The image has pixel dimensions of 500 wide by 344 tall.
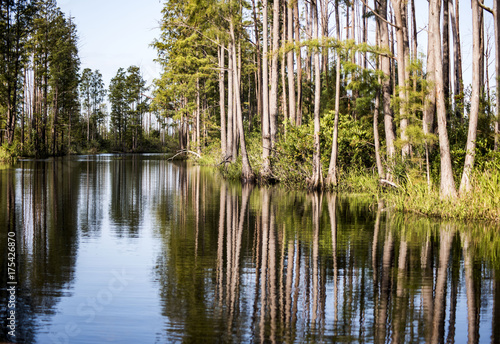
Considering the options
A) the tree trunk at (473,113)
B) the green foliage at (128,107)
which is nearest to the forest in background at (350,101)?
the tree trunk at (473,113)

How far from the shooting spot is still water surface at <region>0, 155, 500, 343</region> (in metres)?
5.55

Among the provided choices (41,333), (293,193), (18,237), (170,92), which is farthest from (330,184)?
(170,92)

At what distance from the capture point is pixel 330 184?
22.8 meters

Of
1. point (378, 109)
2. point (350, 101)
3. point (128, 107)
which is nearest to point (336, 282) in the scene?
point (378, 109)

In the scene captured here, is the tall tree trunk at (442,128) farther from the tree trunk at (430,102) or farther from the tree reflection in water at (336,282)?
the tree reflection in water at (336,282)

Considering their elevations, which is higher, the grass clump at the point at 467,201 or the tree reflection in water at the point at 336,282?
the grass clump at the point at 467,201

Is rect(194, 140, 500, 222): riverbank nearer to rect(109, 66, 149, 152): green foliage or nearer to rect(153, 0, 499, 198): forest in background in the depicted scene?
rect(153, 0, 499, 198): forest in background

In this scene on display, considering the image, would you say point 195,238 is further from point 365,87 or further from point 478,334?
point 365,87

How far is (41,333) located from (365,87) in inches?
627

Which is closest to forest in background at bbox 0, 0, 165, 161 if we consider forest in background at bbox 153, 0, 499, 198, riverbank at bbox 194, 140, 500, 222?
forest in background at bbox 153, 0, 499, 198

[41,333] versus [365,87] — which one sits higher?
[365,87]

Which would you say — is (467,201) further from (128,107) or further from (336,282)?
(128,107)

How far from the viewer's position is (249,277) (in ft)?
25.4

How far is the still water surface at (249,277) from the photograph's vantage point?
18.2 ft
